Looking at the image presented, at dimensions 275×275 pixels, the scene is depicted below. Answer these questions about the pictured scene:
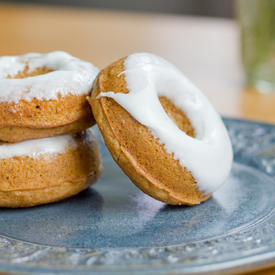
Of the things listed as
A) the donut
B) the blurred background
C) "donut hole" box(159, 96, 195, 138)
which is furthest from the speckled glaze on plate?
the blurred background

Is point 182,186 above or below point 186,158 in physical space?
below

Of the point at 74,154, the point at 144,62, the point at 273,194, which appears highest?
the point at 144,62

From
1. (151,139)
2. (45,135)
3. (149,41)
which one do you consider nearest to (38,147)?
(45,135)

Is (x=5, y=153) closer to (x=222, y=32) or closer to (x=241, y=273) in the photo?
(x=241, y=273)

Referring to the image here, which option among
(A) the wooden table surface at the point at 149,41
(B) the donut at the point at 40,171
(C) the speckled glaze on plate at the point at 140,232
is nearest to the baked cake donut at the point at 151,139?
(C) the speckled glaze on plate at the point at 140,232

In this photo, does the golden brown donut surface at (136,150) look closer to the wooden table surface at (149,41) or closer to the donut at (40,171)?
the donut at (40,171)

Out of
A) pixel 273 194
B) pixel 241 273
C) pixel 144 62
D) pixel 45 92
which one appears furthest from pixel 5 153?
pixel 273 194

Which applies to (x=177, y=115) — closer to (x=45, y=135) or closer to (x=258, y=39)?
(x=45, y=135)
